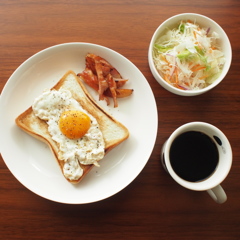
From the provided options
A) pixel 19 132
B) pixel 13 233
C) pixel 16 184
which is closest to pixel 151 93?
pixel 19 132

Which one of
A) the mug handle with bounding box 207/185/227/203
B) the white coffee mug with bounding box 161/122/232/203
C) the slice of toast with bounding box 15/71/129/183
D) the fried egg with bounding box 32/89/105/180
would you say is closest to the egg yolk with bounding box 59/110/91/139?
the fried egg with bounding box 32/89/105/180

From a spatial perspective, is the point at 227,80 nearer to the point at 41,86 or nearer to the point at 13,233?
the point at 41,86

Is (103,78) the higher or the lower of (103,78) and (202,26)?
the lower

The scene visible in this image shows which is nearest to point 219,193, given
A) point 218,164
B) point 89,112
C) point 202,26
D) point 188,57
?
point 218,164

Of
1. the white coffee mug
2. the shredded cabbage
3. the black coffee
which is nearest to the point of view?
the white coffee mug

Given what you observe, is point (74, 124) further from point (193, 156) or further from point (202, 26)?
point (202, 26)

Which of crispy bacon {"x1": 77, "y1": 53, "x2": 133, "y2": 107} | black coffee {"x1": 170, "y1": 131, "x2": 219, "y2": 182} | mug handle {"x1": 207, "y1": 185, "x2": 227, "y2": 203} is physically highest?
crispy bacon {"x1": 77, "y1": 53, "x2": 133, "y2": 107}

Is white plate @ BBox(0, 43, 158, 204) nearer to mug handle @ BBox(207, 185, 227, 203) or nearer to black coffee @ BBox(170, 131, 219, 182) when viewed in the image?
black coffee @ BBox(170, 131, 219, 182)

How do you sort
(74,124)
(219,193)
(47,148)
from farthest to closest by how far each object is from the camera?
(47,148), (74,124), (219,193)
